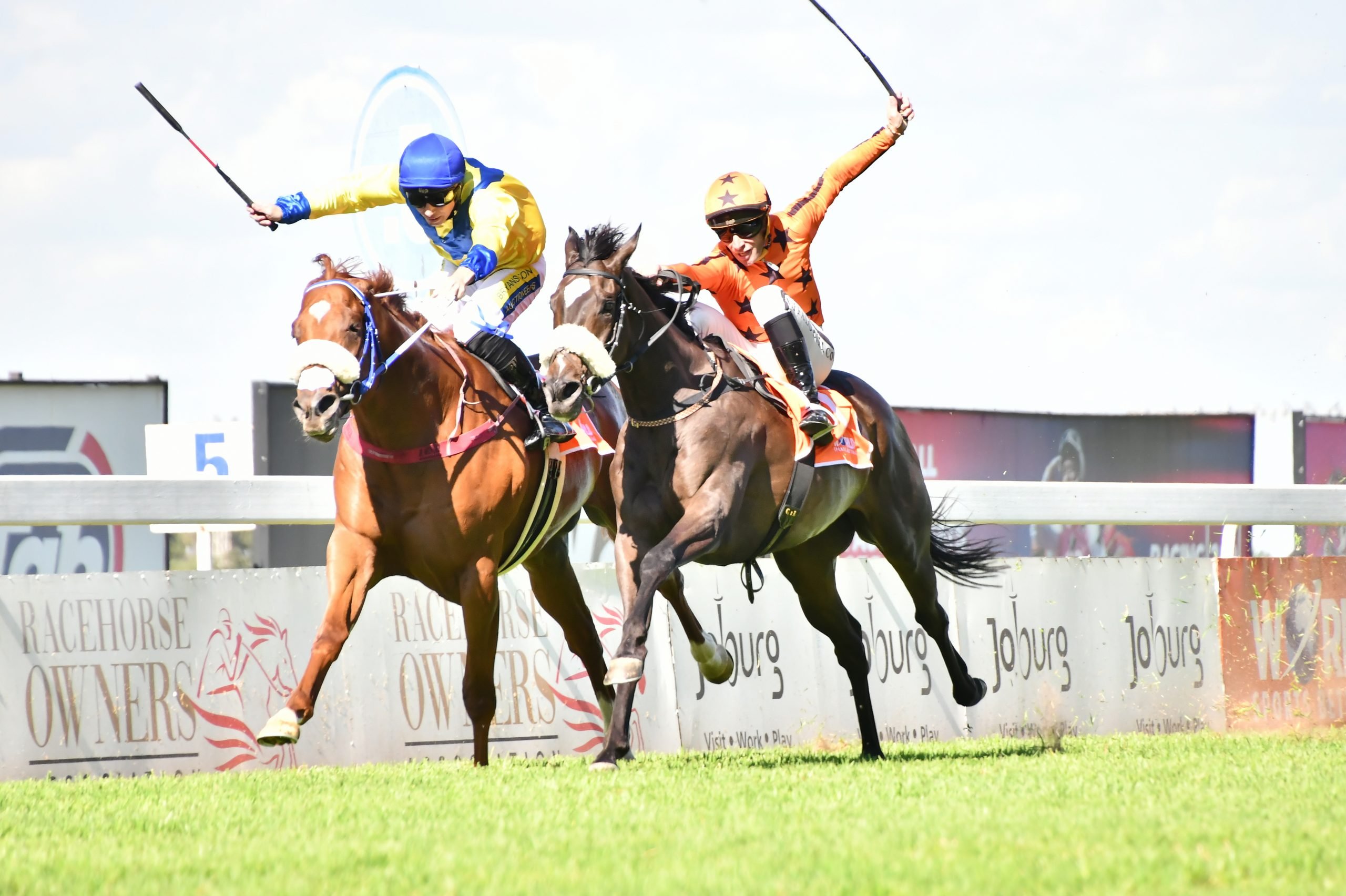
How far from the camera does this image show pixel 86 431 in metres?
15.9

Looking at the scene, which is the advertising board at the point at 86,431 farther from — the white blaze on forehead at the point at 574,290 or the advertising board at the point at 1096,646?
the white blaze on forehead at the point at 574,290

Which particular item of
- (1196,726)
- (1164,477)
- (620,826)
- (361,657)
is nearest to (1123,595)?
(1196,726)

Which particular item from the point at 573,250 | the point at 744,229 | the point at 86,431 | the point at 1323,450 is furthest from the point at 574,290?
the point at 1323,450

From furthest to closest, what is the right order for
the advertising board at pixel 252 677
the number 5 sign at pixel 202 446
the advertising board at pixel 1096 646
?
the number 5 sign at pixel 202 446 < the advertising board at pixel 1096 646 < the advertising board at pixel 252 677

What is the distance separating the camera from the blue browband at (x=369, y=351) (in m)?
6.79

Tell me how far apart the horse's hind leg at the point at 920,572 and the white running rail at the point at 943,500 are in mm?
1104

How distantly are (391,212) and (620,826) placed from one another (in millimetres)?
4672

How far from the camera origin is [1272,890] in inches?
154

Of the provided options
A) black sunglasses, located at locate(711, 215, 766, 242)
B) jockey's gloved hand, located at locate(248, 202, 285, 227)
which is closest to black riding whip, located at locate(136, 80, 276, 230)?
jockey's gloved hand, located at locate(248, 202, 285, 227)

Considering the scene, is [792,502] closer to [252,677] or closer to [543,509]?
[543,509]

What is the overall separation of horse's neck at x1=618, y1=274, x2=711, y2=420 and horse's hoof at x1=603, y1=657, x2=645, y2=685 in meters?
1.29

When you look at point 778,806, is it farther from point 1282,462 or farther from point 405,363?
point 1282,462

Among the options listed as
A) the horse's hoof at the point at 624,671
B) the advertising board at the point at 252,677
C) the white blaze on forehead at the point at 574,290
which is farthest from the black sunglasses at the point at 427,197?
the horse's hoof at the point at 624,671

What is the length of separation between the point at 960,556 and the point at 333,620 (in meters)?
4.04
